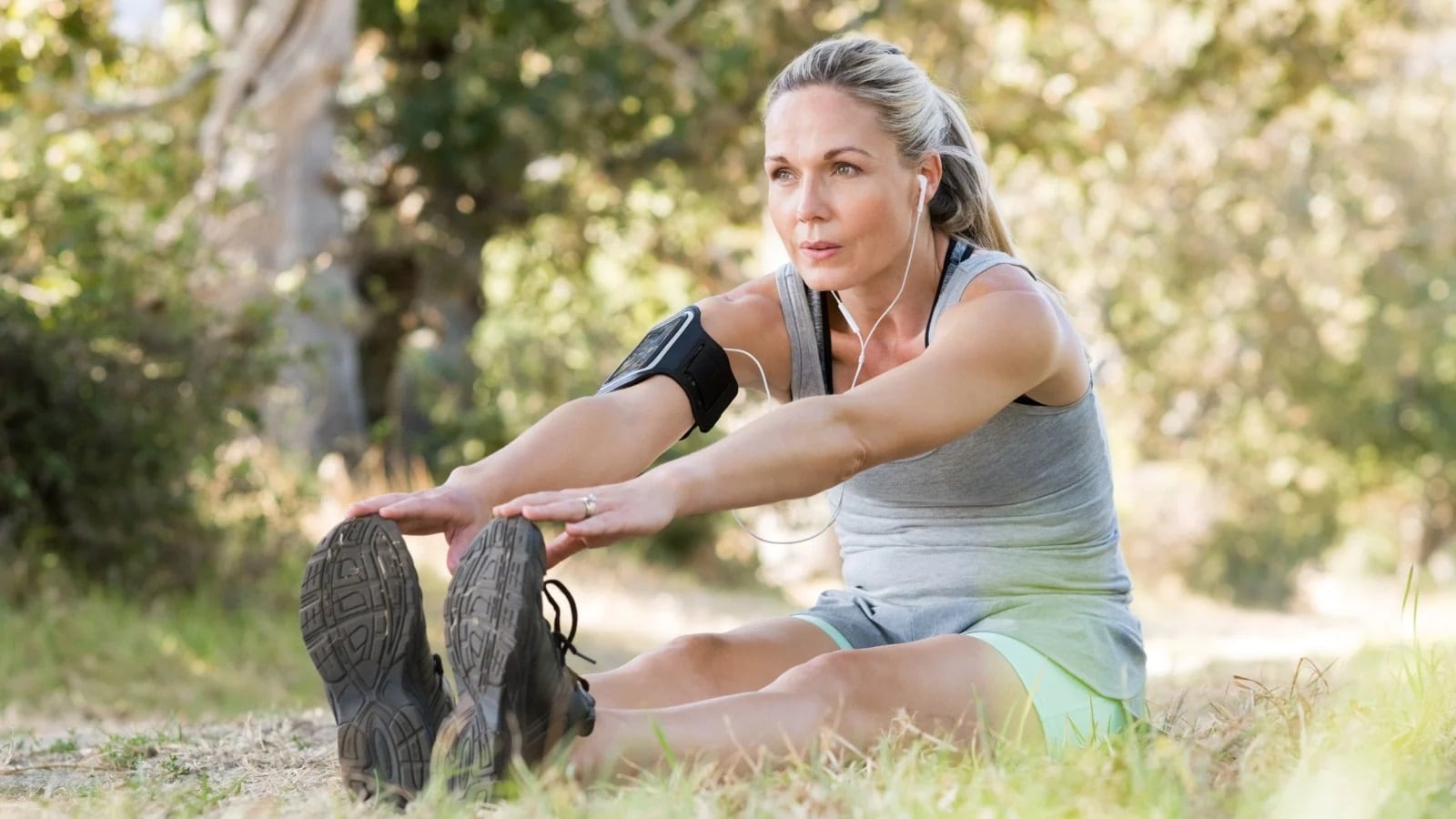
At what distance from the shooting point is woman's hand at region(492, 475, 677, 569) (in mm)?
2207

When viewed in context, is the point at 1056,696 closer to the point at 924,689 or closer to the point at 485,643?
the point at 924,689

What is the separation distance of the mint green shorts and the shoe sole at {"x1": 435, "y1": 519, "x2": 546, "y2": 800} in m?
0.96

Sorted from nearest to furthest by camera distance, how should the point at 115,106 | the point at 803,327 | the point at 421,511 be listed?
1. the point at 421,511
2. the point at 803,327
3. the point at 115,106

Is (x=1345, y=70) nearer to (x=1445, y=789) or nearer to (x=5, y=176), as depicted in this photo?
(x=5, y=176)

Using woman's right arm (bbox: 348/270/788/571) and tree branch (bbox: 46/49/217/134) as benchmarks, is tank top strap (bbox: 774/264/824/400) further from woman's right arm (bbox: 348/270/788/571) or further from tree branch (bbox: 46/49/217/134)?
tree branch (bbox: 46/49/217/134)

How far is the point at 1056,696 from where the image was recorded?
9.00 feet

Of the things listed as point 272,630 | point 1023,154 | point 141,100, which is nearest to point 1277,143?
point 1023,154

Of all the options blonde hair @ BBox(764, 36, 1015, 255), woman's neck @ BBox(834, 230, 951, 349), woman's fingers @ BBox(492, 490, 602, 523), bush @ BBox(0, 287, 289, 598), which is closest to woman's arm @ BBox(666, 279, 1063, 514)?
woman's fingers @ BBox(492, 490, 602, 523)

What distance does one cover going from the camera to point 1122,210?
17812mm

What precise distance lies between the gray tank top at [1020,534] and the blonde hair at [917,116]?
0.68 ft

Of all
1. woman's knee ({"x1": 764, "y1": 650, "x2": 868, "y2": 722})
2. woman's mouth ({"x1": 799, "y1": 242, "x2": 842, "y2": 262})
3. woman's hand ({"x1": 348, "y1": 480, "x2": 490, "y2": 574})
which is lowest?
woman's knee ({"x1": 764, "y1": 650, "x2": 868, "y2": 722})

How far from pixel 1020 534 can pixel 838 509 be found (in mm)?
458

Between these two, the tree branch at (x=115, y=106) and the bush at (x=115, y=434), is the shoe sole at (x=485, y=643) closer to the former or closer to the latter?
the bush at (x=115, y=434)

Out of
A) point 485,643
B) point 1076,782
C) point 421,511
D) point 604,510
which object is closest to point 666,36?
point 421,511
